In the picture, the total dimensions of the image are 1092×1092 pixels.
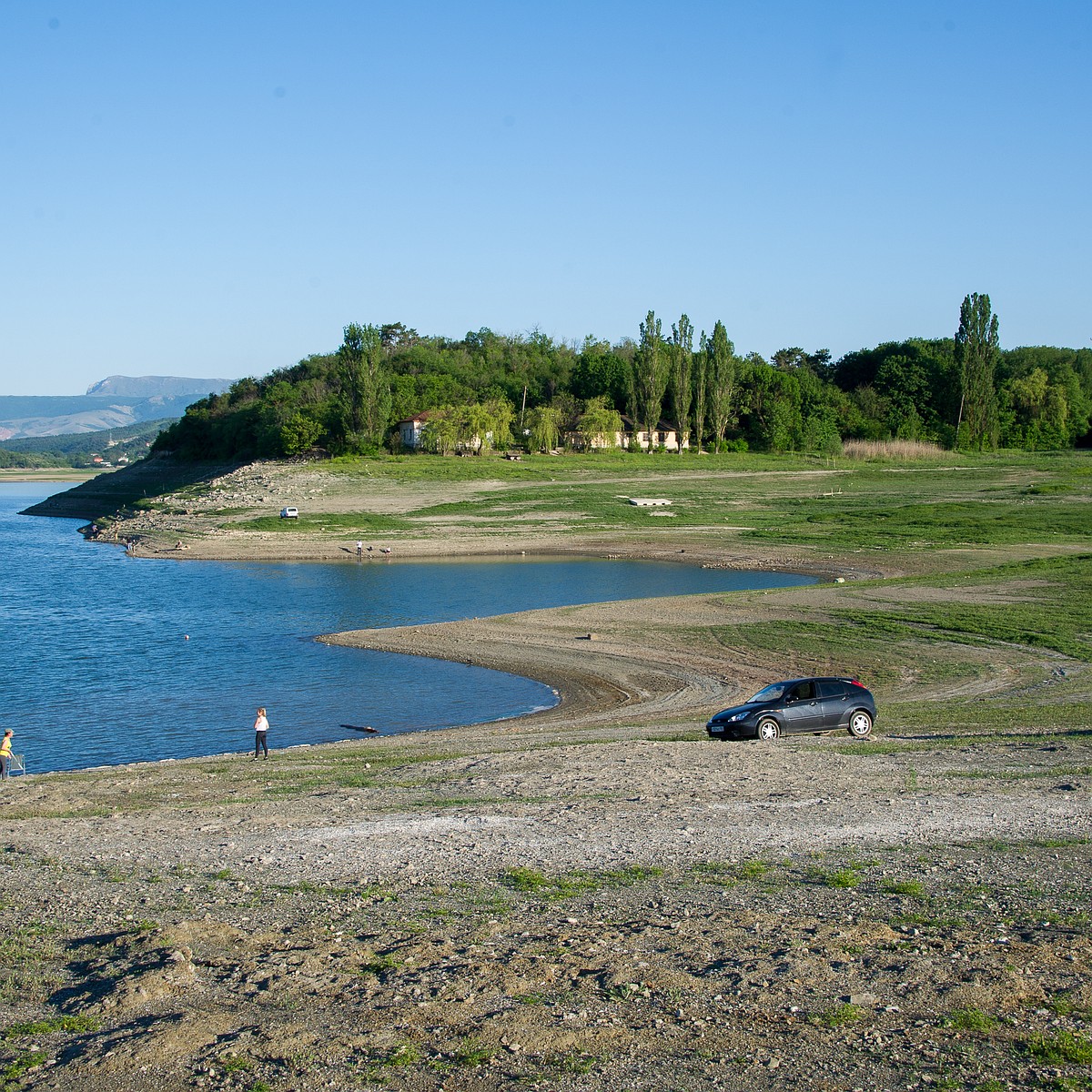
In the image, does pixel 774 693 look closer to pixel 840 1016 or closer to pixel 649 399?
pixel 840 1016

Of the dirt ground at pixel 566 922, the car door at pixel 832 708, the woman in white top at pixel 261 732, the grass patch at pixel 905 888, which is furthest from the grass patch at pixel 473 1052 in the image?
the woman in white top at pixel 261 732

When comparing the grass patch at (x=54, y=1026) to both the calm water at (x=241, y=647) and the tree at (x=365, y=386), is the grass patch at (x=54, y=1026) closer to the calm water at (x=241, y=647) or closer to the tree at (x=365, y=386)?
the calm water at (x=241, y=647)

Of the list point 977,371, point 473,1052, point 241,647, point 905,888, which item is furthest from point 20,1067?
point 977,371

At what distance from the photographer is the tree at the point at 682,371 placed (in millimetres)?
122019

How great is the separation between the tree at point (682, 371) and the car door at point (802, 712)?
10047cm

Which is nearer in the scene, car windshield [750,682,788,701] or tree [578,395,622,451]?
car windshield [750,682,788,701]

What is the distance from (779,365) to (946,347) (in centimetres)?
2438

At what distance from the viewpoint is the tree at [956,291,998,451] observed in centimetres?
13425

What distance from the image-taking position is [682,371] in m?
122

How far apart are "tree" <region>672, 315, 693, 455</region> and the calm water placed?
186ft

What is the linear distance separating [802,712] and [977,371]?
4883 inches

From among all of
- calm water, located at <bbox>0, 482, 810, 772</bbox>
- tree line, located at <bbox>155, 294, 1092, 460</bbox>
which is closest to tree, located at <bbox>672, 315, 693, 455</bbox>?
tree line, located at <bbox>155, 294, 1092, 460</bbox>

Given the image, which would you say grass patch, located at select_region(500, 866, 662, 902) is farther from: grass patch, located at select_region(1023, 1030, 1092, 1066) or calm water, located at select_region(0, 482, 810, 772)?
calm water, located at select_region(0, 482, 810, 772)

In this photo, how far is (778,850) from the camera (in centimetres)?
1420
